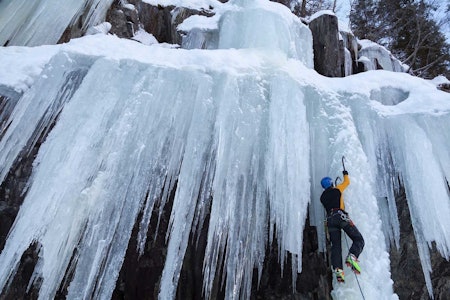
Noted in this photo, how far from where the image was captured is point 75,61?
4.20 metres


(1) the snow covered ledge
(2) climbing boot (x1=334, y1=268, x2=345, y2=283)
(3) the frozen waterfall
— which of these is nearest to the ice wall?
(3) the frozen waterfall

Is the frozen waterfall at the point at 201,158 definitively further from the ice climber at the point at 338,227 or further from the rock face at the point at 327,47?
the rock face at the point at 327,47

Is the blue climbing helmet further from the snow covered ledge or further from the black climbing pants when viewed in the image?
the snow covered ledge

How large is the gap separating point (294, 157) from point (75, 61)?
9.09ft

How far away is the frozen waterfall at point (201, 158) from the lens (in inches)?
139

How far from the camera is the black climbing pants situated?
3.67 metres

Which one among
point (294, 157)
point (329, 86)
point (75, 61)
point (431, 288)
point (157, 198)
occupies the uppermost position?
point (329, 86)

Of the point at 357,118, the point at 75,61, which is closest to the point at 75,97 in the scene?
the point at 75,61

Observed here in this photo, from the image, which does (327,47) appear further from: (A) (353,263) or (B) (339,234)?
(A) (353,263)

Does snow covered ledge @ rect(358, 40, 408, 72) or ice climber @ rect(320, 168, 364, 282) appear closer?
ice climber @ rect(320, 168, 364, 282)

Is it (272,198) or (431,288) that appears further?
(431,288)

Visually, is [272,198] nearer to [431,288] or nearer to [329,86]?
[329,86]

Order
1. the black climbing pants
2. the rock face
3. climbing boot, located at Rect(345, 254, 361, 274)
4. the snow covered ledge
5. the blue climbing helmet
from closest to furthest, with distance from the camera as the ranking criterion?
climbing boot, located at Rect(345, 254, 361, 274) < the black climbing pants < the blue climbing helmet < the rock face < the snow covered ledge

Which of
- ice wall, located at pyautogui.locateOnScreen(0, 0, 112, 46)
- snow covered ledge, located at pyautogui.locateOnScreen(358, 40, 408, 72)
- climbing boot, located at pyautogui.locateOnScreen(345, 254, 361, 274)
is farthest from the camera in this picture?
snow covered ledge, located at pyautogui.locateOnScreen(358, 40, 408, 72)
